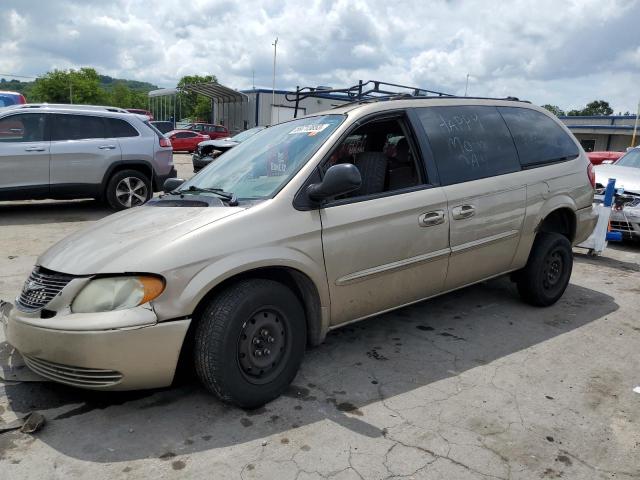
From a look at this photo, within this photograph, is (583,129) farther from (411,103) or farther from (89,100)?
(89,100)

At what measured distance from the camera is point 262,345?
297 centimetres

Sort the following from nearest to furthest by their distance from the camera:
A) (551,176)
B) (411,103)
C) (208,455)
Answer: (208,455), (411,103), (551,176)

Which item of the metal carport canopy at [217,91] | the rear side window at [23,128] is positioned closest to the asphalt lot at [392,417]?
the rear side window at [23,128]

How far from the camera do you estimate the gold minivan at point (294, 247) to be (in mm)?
2678

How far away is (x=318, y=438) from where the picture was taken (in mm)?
2748

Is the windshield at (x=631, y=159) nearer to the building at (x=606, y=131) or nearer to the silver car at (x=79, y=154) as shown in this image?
the silver car at (x=79, y=154)

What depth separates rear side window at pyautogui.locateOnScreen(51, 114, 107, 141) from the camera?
331 inches

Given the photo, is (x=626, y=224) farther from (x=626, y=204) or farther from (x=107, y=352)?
(x=107, y=352)

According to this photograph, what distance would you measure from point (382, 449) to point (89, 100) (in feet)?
312

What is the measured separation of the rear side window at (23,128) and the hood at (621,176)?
865cm

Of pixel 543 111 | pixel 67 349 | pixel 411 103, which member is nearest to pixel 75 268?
pixel 67 349

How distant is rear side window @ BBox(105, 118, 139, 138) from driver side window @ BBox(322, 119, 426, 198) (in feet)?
20.7

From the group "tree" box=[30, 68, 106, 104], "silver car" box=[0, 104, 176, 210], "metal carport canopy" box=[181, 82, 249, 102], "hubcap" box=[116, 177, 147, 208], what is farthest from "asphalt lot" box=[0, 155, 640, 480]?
"tree" box=[30, 68, 106, 104]

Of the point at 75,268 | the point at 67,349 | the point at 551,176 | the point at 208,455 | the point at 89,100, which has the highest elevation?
the point at 89,100
